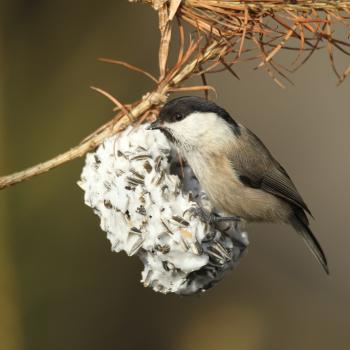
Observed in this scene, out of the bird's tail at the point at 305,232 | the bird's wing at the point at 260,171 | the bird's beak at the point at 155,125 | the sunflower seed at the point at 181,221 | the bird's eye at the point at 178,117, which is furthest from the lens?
the bird's tail at the point at 305,232

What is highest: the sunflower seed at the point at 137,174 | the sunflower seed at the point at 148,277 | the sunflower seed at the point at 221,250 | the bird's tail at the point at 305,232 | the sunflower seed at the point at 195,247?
the sunflower seed at the point at 137,174

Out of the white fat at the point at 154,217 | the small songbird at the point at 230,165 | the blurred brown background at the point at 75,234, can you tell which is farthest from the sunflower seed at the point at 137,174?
the blurred brown background at the point at 75,234

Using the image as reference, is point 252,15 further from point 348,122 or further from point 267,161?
point 348,122

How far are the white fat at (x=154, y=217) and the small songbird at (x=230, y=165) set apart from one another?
86 millimetres

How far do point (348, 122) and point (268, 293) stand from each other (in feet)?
2.31

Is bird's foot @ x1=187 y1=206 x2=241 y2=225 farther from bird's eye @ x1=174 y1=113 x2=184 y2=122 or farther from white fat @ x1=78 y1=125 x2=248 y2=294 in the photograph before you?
bird's eye @ x1=174 y1=113 x2=184 y2=122

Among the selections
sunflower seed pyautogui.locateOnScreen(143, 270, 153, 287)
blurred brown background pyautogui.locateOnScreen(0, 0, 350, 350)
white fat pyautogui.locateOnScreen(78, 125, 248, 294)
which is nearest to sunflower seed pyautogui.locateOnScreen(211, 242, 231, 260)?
white fat pyautogui.locateOnScreen(78, 125, 248, 294)

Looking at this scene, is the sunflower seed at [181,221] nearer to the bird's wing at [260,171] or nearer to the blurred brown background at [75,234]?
the bird's wing at [260,171]

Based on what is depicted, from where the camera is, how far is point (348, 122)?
2.61 meters

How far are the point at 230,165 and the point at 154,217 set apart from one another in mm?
551

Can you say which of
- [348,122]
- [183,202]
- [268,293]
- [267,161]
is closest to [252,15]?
[183,202]

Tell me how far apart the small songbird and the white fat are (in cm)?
9

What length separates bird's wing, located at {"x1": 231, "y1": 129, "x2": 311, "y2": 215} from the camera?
171cm

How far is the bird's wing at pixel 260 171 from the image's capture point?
1709 mm
